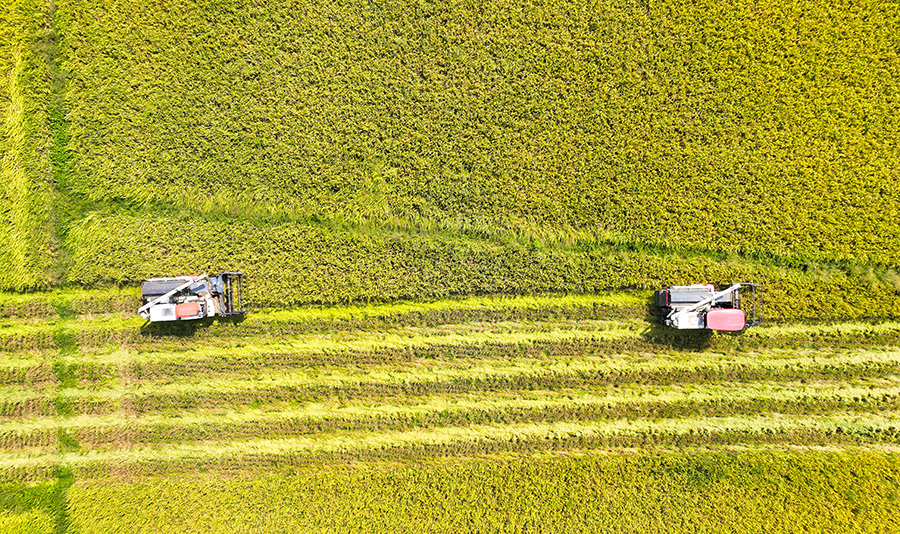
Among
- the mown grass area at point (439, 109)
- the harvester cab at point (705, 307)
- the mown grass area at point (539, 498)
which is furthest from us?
the mown grass area at point (439, 109)

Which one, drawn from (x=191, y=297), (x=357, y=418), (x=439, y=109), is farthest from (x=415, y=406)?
(x=439, y=109)

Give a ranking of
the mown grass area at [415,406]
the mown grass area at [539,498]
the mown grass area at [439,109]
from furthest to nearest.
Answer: the mown grass area at [439,109] → the mown grass area at [415,406] → the mown grass area at [539,498]

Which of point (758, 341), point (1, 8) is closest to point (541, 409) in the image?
point (758, 341)

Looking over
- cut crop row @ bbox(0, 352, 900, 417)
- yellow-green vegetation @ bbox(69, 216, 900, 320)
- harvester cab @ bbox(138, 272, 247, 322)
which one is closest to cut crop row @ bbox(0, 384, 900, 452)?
cut crop row @ bbox(0, 352, 900, 417)

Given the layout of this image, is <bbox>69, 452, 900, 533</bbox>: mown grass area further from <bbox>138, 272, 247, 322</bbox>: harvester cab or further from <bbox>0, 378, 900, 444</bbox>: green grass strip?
<bbox>138, 272, 247, 322</bbox>: harvester cab

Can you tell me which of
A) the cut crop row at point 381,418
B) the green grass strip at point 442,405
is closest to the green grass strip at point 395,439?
the cut crop row at point 381,418

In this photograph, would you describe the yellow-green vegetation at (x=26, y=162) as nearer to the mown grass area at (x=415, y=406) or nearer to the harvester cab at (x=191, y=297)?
the mown grass area at (x=415, y=406)
